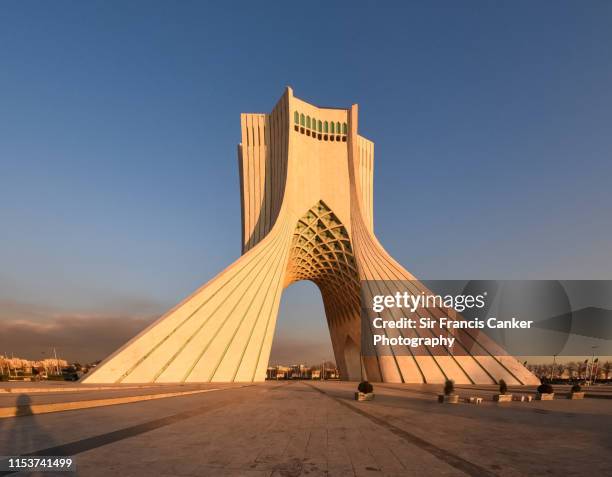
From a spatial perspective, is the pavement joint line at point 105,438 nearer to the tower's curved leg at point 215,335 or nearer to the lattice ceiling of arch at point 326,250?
the tower's curved leg at point 215,335

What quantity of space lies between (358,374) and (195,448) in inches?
1339

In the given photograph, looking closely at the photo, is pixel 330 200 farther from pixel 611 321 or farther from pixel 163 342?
pixel 611 321

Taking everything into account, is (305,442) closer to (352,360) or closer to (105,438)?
(105,438)

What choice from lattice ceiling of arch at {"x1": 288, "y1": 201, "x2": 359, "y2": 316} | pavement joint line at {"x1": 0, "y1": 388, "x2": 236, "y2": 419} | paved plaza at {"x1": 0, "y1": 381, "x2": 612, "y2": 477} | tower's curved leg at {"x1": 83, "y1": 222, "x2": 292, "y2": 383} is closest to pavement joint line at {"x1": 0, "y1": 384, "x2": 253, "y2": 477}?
paved plaza at {"x1": 0, "y1": 381, "x2": 612, "y2": 477}

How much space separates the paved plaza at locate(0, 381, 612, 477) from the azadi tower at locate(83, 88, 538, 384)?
904 centimetres

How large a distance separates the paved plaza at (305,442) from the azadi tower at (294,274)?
904cm

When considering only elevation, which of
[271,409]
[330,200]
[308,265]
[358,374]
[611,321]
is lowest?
[358,374]

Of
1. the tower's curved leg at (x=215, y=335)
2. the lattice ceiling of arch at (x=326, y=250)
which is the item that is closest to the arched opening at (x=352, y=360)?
the lattice ceiling of arch at (x=326, y=250)

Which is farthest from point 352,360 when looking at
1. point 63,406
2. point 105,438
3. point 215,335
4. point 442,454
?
point 105,438

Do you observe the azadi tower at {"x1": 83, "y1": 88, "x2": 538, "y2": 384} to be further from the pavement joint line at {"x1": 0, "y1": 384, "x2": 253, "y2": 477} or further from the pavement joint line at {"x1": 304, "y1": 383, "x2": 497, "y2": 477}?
the pavement joint line at {"x1": 304, "y1": 383, "x2": 497, "y2": 477}

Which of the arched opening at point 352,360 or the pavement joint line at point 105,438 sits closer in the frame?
the pavement joint line at point 105,438

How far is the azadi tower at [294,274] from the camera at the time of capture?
652 inches

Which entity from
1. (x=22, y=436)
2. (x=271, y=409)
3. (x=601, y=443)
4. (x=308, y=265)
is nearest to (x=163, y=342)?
(x=271, y=409)

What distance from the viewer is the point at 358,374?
35.6m
